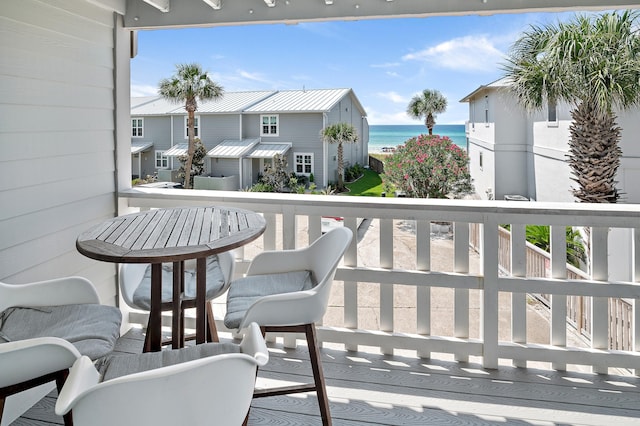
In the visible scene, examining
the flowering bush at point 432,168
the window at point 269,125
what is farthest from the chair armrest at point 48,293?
the window at point 269,125

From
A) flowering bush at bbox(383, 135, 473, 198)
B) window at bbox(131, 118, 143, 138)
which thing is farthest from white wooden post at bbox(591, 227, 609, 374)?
window at bbox(131, 118, 143, 138)

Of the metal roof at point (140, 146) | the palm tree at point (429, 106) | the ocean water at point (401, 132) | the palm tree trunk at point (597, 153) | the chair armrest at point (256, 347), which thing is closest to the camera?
the chair armrest at point (256, 347)

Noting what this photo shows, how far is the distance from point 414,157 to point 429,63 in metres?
35.5

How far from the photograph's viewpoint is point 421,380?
6.95ft

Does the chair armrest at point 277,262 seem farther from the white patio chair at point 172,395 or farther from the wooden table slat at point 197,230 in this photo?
the white patio chair at point 172,395

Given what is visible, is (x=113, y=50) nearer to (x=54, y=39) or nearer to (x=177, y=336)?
(x=54, y=39)

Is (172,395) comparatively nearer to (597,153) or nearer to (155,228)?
(155,228)

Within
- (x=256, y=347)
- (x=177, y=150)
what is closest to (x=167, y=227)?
(x=256, y=347)

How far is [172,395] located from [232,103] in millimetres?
17911

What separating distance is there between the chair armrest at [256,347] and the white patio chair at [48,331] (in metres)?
0.48

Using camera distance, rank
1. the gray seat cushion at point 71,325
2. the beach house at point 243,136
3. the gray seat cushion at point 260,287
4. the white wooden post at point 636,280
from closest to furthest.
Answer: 1. the gray seat cushion at point 71,325
2. the gray seat cushion at point 260,287
3. the white wooden post at point 636,280
4. the beach house at point 243,136

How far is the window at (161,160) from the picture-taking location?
16688 mm

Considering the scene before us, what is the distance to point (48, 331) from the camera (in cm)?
141

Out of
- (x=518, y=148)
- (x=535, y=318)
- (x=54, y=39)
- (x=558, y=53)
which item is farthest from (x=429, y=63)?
(x=54, y=39)
